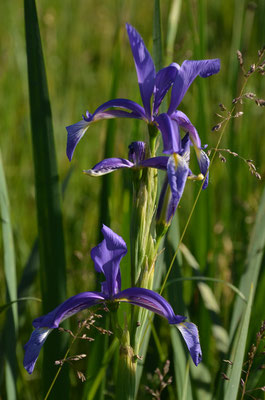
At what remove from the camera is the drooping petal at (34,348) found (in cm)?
78

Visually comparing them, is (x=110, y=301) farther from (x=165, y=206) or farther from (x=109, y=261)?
(x=165, y=206)

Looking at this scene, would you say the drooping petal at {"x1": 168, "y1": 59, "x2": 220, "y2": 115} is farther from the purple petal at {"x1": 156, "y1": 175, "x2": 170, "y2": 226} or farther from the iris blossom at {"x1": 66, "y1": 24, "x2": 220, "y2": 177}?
the purple petal at {"x1": 156, "y1": 175, "x2": 170, "y2": 226}

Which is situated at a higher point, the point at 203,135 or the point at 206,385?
the point at 203,135

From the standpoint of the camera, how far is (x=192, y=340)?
786mm

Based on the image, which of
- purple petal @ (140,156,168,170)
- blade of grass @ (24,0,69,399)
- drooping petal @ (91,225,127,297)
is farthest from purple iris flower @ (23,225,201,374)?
blade of grass @ (24,0,69,399)

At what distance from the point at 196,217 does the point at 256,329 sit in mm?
348

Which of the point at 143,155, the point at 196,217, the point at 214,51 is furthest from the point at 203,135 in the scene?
the point at 214,51

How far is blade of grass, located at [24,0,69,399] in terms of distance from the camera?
116cm

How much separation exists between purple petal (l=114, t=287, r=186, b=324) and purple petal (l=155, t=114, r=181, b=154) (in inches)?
8.5

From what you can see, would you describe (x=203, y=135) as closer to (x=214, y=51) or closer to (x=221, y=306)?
(x=221, y=306)

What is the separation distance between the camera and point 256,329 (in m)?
1.31

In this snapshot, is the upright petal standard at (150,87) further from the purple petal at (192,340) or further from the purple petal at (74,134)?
the purple petal at (192,340)

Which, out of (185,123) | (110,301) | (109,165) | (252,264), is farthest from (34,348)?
(252,264)

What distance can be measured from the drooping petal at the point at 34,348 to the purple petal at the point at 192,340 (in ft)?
0.68
